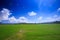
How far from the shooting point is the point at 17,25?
7.02 ft

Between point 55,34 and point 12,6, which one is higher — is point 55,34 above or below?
below

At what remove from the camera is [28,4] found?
219 centimetres

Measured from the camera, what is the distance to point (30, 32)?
2.12 metres

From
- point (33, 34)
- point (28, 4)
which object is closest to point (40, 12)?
point (28, 4)

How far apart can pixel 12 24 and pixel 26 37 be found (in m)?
0.37

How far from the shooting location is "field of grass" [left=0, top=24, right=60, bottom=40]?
209cm

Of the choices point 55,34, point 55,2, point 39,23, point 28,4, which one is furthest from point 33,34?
point 55,2

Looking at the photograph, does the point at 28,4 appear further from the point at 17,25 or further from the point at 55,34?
the point at 55,34

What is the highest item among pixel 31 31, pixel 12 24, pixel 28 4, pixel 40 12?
pixel 28 4

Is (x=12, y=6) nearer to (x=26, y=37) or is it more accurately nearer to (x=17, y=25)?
(x=17, y=25)

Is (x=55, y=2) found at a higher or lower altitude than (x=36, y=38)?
higher

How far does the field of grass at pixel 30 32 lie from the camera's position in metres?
2.09

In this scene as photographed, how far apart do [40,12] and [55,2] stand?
1.15 feet

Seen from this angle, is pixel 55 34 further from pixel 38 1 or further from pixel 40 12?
pixel 38 1
